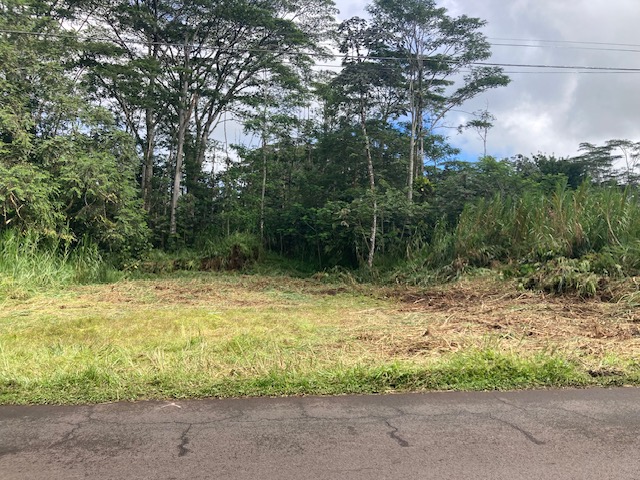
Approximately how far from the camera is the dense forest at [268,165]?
12.5m

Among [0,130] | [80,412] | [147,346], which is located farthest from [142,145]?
[80,412]

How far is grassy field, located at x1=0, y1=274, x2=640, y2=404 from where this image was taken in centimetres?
418

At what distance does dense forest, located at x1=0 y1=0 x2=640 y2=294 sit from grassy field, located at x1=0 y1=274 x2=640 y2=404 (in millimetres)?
2776

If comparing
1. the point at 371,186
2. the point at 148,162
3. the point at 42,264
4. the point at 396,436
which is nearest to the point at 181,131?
the point at 148,162

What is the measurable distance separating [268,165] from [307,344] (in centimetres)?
1683

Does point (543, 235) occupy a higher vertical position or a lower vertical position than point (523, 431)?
higher

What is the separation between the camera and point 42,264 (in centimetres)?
1242

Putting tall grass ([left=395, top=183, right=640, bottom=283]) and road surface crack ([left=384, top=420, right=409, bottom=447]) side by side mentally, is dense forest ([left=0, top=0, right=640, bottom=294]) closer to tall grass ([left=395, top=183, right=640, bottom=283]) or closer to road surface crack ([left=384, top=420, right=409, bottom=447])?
tall grass ([left=395, top=183, right=640, bottom=283])

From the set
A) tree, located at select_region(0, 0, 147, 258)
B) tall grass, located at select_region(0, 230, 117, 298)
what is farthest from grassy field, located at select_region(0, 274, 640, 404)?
tree, located at select_region(0, 0, 147, 258)

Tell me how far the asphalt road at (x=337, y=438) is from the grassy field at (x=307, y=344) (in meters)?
0.32

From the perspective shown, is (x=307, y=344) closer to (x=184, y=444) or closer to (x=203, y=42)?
(x=184, y=444)

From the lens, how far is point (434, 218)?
16297 millimetres

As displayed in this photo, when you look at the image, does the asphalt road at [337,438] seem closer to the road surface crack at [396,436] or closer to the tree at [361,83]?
the road surface crack at [396,436]

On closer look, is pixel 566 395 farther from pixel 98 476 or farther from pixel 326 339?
pixel 98 476
